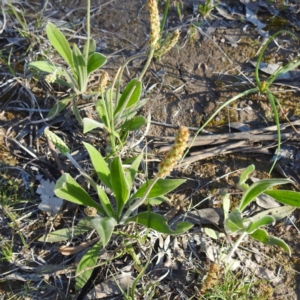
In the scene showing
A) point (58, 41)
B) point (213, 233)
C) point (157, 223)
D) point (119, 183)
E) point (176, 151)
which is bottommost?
point (213, 233)

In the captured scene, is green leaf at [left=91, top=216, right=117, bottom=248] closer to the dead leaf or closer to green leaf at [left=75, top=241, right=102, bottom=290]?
green leaf at [left=75, top=241, right=102, bottom=290]

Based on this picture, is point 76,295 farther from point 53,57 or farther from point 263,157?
point 53,57

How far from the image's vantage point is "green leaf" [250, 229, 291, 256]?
2.07 metres

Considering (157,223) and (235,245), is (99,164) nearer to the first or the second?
(157,223)

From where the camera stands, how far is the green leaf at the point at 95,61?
7.83ft

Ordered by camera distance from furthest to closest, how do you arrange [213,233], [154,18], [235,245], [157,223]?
1. [213,233]
2. [235,245]
3. [157,223]
4. [154,18]

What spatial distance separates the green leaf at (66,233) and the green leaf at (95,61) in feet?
2.77

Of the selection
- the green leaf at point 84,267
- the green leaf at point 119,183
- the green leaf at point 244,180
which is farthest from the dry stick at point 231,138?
the green leaf at point 84,267

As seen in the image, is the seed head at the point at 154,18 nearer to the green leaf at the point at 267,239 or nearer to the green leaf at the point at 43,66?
the green leaf at the point at 43,66

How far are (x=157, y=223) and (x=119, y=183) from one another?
25 centimetres

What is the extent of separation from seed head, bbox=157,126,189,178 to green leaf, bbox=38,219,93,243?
84 cm

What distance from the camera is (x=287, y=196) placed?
2.11 meters

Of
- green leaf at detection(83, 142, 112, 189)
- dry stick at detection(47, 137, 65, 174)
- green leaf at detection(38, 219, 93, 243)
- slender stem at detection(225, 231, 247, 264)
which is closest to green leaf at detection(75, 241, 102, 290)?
green leaf at detection(38, 219, 93, 243)

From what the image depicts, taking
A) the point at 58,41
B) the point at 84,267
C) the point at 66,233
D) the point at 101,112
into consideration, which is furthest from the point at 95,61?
the point at 84,267
